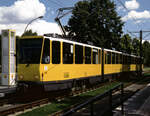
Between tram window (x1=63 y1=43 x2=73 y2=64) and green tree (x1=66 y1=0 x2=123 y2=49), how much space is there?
72.2 ft

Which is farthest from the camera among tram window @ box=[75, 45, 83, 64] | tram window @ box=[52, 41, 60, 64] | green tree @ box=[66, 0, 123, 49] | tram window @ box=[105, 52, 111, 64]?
green tree @ box=[66, 0, 123, 49]

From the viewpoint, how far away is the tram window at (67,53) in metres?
10.8

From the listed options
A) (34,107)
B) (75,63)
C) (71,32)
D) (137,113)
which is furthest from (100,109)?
(71,32)

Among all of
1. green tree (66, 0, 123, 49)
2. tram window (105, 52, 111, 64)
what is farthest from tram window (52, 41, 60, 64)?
green tree (66, 0, 123, 49)

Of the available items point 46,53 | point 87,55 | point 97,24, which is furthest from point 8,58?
point 97,24

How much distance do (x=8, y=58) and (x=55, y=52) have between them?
154 inches

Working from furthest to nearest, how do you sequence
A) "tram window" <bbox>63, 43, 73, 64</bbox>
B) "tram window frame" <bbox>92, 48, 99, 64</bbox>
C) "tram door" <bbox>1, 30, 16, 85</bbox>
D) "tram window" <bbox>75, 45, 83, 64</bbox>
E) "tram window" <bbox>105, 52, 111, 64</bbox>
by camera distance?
"tram window" <bbox>105, 52, 111, 64</bbox>
"tram window frame" <bbox>92, 48, 99, 64</bbox>
"tram door" <bbox>1, 30, 16, 85</bbox>
"tram window" <bbox>75, 45, 83, 64</bbox>
"tram window" <bbox>63, 43, 73, 64</bbox>

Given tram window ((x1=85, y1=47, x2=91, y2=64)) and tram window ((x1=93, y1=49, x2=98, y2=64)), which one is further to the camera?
tram window ((x1=93, y1=49, x2=98, y2=64))

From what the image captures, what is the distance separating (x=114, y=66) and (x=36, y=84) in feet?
37.0

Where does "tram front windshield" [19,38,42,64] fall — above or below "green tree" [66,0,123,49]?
below

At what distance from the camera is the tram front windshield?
9.83 m

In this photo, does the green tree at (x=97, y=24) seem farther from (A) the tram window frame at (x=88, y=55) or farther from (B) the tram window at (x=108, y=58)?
(A) the tram window frame at (x=88, y=55)

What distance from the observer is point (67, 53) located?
36.1ft

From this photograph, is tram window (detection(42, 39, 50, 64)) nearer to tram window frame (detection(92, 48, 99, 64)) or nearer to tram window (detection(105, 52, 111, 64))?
tram window frame (detection(92, 48, 99, 64))
